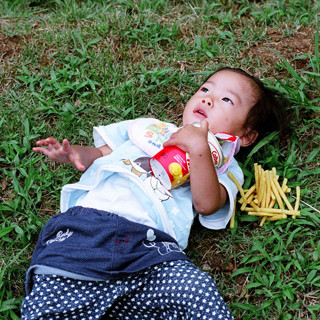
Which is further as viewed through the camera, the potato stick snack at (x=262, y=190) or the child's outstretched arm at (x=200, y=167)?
the potato stick snack at (x=262, y=190)

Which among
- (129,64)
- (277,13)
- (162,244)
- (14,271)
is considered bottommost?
(14,271)

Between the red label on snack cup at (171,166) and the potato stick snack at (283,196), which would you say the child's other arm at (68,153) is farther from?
the potato stick snack at (283,196)

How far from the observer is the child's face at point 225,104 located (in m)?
3.45

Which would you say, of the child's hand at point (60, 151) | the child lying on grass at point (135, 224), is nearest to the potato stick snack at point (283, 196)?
the child lying on grass at point (135, 224)

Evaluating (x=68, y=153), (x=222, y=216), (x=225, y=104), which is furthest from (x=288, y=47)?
(x=68, y=153)

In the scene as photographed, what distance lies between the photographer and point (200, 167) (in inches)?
121

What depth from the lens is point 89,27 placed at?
4605mm

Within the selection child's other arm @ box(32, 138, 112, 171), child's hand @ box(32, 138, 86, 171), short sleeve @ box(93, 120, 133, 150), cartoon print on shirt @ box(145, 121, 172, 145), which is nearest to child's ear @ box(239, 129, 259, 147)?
cartoon print on shirt @ box(145, 121, 172, 145)

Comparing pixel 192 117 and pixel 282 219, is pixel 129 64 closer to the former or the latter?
pixel 192 117

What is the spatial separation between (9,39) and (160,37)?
4.52 ft

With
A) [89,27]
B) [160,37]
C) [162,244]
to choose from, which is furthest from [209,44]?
[162,244]

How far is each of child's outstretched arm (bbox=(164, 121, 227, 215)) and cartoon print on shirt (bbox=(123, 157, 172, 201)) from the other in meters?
0.19

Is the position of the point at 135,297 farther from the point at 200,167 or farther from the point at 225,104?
the point at 225,104

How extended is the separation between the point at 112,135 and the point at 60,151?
55 cm
